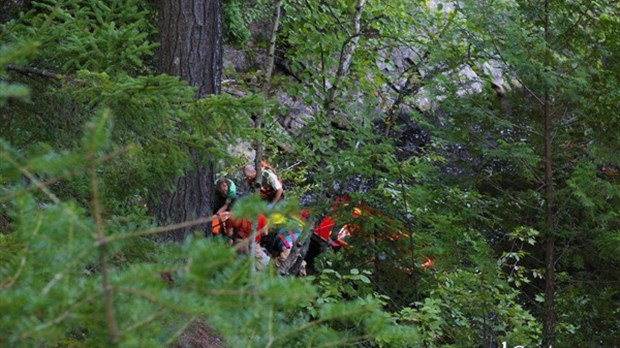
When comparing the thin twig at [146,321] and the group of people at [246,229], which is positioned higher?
the thin twig at [146,321]

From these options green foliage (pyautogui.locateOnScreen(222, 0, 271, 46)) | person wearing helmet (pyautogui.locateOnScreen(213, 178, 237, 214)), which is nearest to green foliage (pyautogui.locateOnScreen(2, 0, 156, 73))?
person wearing helmet (pyautogui.locateOnScreen(213, 178, 237, 214))

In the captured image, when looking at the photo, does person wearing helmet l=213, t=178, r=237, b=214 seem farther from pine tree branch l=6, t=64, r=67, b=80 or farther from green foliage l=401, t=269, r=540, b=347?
pine tree branch l=6, t=64, r=67, b=80

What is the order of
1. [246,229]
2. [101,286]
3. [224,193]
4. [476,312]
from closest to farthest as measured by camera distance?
[101,286] < [476,312] < [246,229] < [224,193]

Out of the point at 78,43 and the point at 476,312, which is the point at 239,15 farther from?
the point at 78,43

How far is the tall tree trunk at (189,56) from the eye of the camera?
20.9ft

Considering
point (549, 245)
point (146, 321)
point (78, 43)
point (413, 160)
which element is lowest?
point (549, 245)

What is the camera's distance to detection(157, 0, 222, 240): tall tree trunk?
20.9 feet

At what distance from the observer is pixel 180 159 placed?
179 inches

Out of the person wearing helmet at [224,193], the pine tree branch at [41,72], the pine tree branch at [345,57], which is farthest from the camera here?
the person wearing helmet at [224,193]

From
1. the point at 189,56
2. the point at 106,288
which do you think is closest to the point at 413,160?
the point at 189,56

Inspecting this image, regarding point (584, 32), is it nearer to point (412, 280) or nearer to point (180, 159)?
point (412, 280)

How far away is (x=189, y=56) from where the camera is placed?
6383 mm

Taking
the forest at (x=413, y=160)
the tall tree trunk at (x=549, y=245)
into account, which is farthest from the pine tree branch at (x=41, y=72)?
the tall tree trunk at (x=549, y=245)

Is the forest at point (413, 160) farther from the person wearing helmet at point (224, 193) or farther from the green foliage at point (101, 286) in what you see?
the green foliage at point (101, 286)
